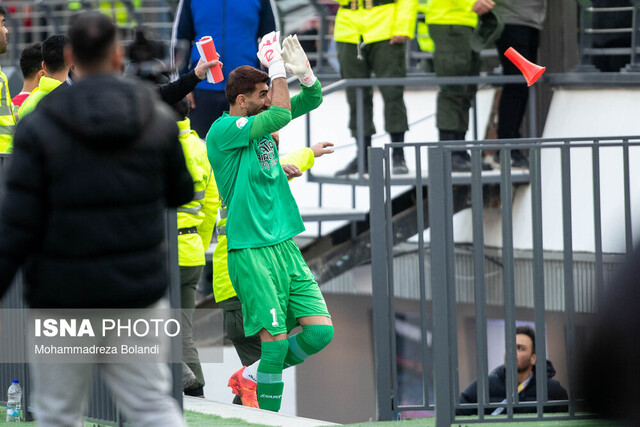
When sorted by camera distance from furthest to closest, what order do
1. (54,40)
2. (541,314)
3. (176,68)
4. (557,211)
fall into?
(176,68) → (54,40) → (557,211) → (541,314)

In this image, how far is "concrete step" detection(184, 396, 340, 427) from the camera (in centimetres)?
592

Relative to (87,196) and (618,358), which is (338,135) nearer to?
(87,196)

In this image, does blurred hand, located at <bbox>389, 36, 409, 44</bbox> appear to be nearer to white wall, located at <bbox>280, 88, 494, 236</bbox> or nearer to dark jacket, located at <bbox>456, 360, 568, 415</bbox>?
white wall, located at <bbox>280, 88, 494, 236</bbox>

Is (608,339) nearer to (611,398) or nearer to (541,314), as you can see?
(611,398)

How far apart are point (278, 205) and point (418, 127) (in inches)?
207

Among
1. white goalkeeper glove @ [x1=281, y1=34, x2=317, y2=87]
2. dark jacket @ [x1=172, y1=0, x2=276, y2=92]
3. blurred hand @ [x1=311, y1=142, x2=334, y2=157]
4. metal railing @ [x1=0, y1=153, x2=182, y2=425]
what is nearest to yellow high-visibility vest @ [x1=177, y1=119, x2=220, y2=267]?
blurred hand @ [x1=311, y1=142, x2=334, y2=157]

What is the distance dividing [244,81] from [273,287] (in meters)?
1.10

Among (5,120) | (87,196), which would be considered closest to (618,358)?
(87,196)

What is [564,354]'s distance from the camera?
5.47 m

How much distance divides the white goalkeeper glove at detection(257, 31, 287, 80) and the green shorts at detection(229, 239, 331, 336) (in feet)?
2.91

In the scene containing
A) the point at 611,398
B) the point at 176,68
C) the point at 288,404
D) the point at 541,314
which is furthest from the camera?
the point at 288,404

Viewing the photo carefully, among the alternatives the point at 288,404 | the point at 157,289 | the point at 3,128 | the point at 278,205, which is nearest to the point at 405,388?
the point at 278,205

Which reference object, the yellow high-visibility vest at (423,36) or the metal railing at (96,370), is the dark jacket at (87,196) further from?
the yellow high-visibility vest at (423,36)

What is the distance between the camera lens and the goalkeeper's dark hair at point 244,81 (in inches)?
248
